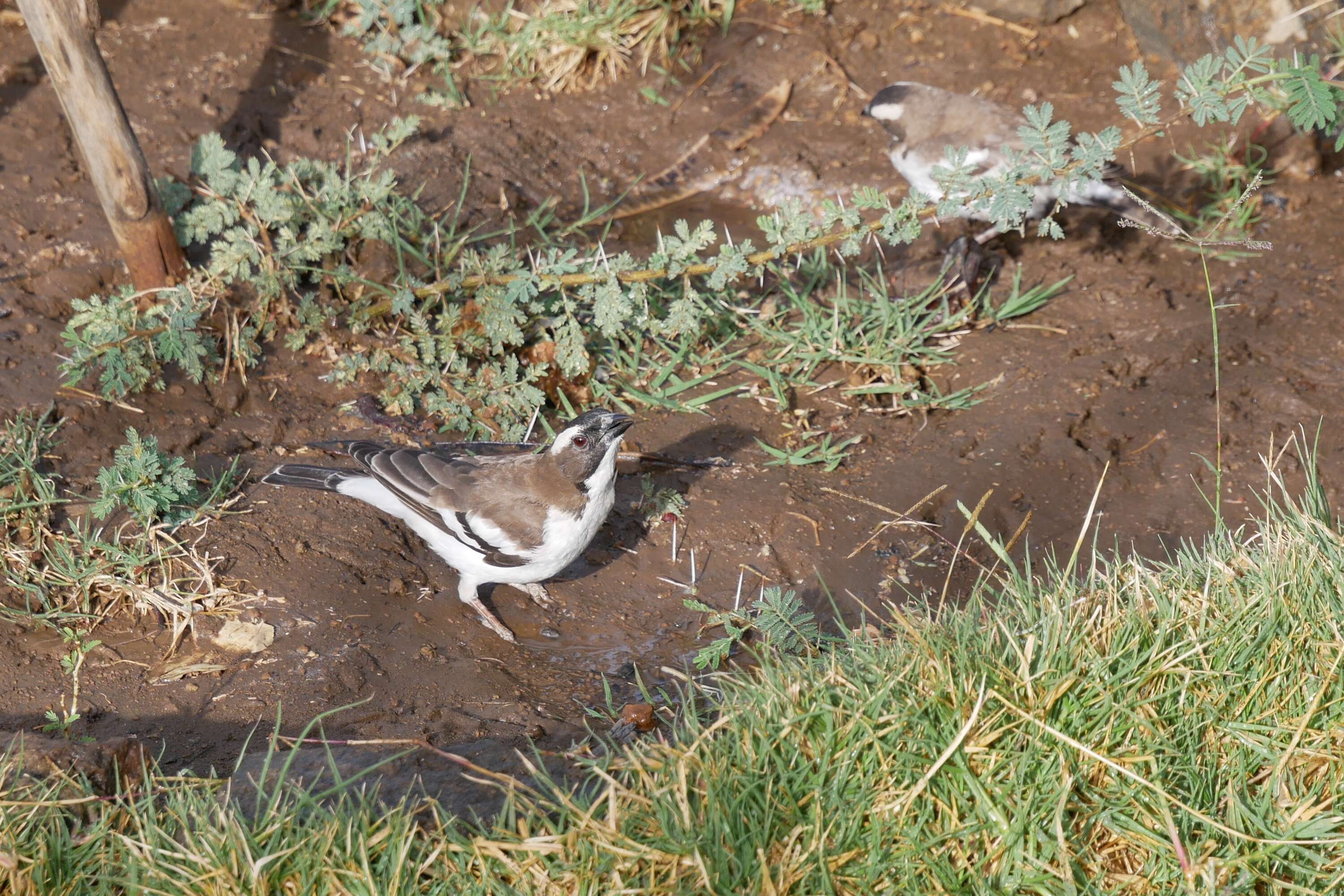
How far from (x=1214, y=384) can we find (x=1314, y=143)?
2.45m

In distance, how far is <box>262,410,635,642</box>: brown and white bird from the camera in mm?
4715

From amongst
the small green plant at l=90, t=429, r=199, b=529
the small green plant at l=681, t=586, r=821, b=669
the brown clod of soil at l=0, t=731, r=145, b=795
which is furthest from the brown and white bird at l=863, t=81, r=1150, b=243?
the brown clod of soil at l=0, t=731, r=145, b=795

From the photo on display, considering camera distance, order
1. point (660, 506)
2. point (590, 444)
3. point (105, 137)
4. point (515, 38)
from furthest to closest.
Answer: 1. point (515, 38)
2. point (660, 506)
3. point (105, 137)
4. point (590, 444)

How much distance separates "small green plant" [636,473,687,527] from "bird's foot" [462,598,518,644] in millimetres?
892

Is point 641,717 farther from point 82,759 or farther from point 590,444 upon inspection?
point 82,759

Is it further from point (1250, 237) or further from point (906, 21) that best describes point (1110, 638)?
point (906, 21)

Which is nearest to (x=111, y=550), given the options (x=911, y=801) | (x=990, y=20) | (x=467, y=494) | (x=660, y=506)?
(x=467, y=494)

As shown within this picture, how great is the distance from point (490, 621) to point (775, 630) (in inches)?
48.8

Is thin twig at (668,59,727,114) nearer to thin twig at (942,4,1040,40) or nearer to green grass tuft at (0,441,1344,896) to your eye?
thin twig at (942,4,1040,40)

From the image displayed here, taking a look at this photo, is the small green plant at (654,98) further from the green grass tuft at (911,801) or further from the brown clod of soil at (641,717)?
the green grass tuft at (911,801)

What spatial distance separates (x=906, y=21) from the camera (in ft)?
28.3

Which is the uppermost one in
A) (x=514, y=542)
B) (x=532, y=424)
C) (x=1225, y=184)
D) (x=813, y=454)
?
(x=514, y=542)

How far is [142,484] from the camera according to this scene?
4.58 m

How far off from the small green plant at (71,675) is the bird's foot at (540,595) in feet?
5.70
